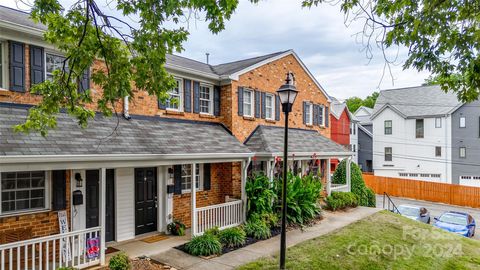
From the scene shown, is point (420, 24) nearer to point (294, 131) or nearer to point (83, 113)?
point (83, 113)

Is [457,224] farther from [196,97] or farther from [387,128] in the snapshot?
[387,128]

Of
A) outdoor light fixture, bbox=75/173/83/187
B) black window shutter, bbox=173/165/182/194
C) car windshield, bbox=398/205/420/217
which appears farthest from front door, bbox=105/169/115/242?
car windshield, bbox=398/205/420/217

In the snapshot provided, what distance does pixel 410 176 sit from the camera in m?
32.6

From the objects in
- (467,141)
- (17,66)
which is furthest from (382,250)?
(467,141)

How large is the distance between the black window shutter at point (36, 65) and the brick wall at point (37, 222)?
2.43 metres

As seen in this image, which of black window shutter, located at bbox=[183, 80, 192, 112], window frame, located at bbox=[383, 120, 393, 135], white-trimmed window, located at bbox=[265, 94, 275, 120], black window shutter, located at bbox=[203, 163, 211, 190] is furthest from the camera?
window frame, located at bbox=[383, 120, 393, 135]

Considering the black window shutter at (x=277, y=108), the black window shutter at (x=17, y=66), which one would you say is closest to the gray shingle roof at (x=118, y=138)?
the black window shutter at (x=17, y=66)

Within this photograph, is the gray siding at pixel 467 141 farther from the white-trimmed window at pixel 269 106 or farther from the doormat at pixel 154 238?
the doormat at pixel 154 238

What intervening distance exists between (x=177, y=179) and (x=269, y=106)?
615cm

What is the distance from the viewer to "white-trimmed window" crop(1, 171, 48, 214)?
24.5ft

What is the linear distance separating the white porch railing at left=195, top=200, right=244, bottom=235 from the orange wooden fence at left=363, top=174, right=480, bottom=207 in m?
21.9

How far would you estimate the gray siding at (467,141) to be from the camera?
29.5m

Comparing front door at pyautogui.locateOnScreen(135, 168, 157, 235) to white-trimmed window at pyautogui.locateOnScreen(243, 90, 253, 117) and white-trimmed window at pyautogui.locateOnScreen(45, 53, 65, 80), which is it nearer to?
white-trimmed window at pyautogui.locateOnScreen(45, 53, 65, 80)

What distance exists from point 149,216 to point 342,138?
2658cm
